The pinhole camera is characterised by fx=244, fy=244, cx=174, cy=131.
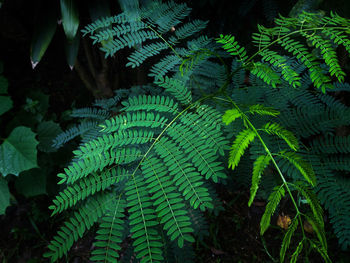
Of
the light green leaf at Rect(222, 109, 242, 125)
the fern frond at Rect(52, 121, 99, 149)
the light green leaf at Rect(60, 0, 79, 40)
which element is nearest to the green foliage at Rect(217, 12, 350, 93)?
the light green leaf at Rect(222, 109, 242, 125)

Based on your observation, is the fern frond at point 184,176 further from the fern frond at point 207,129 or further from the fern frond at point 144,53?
the fern frond at point 144,53

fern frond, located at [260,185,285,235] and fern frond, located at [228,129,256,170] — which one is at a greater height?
fern frond, located at [228,129,256,170]

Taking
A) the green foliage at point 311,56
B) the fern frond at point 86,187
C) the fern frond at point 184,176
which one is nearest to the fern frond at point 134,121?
the fern frond at point 184,176

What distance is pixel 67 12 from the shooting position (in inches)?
76.9

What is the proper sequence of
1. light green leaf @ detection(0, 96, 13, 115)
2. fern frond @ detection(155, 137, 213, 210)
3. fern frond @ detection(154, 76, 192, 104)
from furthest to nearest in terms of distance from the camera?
light green leaf @ detection(0, 96, 13, 115), fern frond @ detection(154, 76, 192, 104), fern frond @ detection(155, 137, 213, 210)

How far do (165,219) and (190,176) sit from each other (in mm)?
207

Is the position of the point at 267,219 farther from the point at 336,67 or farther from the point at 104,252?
the point at 336,67

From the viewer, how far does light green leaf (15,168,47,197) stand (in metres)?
2.32

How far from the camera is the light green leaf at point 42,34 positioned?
209 cm

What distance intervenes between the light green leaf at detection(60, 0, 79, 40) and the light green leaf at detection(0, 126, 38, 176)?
35.8 inches

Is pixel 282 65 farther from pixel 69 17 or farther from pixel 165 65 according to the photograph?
pixel 69 17

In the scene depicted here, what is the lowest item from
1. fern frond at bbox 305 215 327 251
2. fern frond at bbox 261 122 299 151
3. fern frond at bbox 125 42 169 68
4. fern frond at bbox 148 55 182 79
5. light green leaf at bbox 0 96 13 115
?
fern frond at bbox 305 215 327 251

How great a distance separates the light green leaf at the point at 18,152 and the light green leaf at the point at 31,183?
0.33 m

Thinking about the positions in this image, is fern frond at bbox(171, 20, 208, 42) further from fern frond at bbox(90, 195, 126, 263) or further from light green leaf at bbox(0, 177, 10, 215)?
light green leaf at bbox(0, 177, 10, 215)
